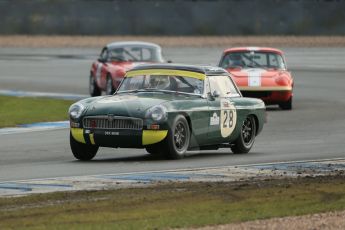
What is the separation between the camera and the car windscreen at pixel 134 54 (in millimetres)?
29062

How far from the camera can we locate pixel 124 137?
15.0 m

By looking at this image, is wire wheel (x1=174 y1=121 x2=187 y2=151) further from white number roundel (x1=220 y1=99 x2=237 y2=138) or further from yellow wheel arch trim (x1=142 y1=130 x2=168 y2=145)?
white number roundel (x1=220 y1=99 x2=237 y2=138)

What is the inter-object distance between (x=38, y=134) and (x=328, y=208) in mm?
10165

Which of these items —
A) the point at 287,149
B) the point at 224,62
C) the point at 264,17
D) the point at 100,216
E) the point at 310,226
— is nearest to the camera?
the point at 310,226

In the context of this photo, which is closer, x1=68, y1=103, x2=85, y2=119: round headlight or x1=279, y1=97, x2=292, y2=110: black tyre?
x1=68, y1=103, x2=85, y2=119: round headlight

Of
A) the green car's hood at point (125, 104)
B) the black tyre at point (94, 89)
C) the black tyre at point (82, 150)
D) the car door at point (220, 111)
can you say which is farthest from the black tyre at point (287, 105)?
the black tyre at point (82, 150)

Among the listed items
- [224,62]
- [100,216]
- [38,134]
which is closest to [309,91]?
[224,62]

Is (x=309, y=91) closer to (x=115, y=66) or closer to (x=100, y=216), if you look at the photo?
(x=115, y=66)

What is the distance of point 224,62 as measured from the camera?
89.2 ft

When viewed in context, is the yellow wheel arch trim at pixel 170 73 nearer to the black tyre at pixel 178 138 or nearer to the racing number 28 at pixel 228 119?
the racing number 28 at pixel 228 119

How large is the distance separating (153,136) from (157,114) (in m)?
0.27

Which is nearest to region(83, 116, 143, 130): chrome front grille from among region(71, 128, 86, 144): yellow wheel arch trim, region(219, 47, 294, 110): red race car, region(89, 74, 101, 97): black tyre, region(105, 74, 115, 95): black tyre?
region(71, 128, 86, 144): yellow wheel arch trim

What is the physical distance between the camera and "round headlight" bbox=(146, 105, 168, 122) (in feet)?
49.2

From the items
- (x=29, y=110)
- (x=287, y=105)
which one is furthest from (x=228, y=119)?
(x=29, y=110)
